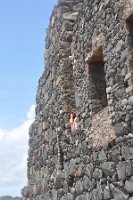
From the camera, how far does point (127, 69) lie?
5.40 metres

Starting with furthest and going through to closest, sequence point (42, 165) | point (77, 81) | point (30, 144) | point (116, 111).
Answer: point (30, 144) → point (42, 165) → point (77, 81) → point (116, 111)

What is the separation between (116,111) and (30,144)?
4763 mm

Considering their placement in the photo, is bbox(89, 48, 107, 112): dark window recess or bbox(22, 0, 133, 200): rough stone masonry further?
bbox(89, 48, 107, 112): dark window recess

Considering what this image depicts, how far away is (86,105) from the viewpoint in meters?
6.65

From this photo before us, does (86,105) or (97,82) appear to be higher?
(97,82)

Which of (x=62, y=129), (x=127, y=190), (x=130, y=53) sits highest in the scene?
(x=130, y=53)

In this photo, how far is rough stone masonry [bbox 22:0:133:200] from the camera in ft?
17.9

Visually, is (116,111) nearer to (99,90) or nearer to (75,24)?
(99,90)

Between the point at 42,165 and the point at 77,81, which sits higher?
the point at 77,81

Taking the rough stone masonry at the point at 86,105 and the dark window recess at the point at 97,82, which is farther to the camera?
the dark window recess at the point at 97,82

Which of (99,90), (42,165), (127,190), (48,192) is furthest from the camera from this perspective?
(42,165)

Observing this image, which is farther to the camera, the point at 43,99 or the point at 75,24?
the point at 43,99

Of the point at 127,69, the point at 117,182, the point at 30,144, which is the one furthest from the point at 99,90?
the point at 30,144

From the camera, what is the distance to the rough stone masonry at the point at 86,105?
5445 millimetres
